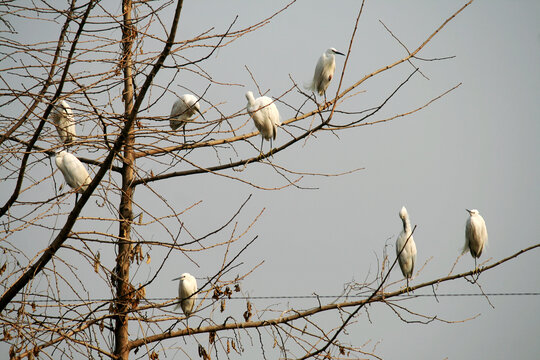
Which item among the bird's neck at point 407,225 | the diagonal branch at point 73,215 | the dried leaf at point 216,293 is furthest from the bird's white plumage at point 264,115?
the diagonal branch at point 73,215

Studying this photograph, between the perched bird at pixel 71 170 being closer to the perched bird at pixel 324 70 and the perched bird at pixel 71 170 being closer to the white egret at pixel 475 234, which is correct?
the perched bird at pixel 324 70

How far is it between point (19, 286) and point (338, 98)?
1.87m

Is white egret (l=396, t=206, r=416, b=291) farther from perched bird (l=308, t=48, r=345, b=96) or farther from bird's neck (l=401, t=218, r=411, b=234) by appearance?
perched bird (l=308, t=48, r=345, b=96)

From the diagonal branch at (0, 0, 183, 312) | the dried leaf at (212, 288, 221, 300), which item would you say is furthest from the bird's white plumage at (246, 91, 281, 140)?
the diagonal branch at (0, 0, 183, 312)

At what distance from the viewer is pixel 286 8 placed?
283 centimetres

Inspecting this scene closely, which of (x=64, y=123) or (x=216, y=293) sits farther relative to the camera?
(x=64, y=123)

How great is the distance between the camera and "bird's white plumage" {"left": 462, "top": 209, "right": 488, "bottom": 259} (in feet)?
25.5

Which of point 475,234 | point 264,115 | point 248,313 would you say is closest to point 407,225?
point 475,234

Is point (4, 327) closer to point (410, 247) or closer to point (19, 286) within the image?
point (19, 286)

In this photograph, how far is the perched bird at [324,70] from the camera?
8.06 m

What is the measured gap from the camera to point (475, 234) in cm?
777

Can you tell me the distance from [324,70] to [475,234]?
2926mm

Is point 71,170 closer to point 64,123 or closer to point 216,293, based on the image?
point 64,123

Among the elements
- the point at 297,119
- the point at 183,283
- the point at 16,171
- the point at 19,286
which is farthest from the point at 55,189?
the point at 183,283
